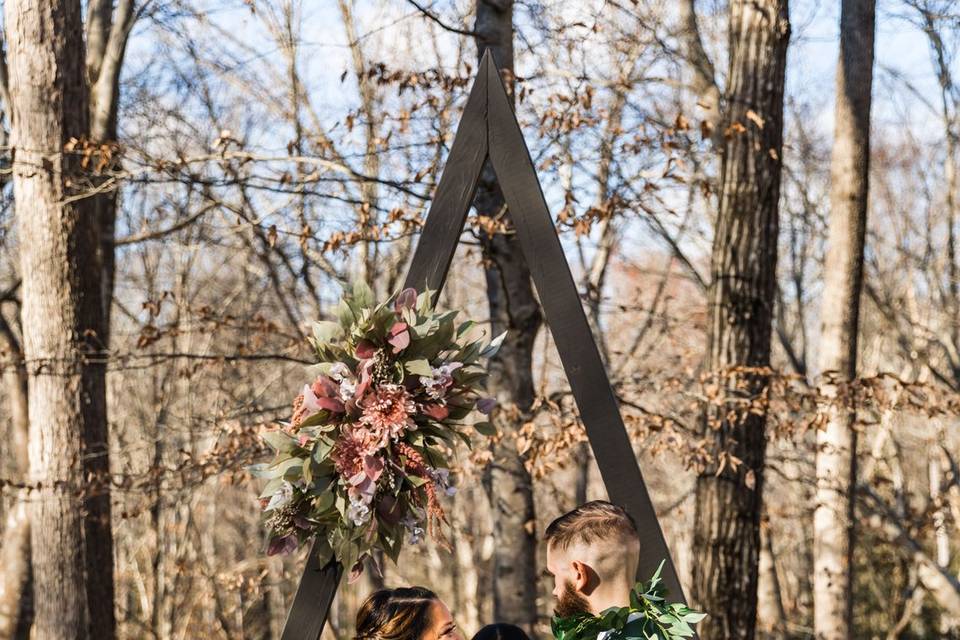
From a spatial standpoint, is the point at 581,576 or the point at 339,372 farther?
the point at 339,372

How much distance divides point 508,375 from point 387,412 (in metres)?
3.91

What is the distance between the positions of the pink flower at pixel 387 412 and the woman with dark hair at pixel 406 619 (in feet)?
1.44

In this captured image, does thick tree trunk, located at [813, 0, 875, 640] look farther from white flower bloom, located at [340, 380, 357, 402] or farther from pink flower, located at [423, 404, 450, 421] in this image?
white flower bloom, located at [340, 380, 357, 402]

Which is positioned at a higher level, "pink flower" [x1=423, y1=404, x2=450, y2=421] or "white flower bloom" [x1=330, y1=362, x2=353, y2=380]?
"white flower bloom" [x1=330, y1=362, x2=353, y2=380]

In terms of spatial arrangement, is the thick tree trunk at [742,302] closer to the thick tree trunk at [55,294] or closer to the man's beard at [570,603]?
the man's beard at [570,603]

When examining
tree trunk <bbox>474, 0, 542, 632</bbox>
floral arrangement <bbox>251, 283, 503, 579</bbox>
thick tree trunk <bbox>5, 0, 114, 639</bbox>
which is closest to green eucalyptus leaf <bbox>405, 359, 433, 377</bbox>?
floral arrangement <bbox>251, 283, 503, 579</bbox>

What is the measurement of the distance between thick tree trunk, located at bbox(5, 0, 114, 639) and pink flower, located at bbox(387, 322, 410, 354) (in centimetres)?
405

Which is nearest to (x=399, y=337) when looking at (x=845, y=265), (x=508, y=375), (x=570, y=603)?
(x=570, y=603)

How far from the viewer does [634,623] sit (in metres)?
2.43

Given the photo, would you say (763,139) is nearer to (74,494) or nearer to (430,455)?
(430,455)

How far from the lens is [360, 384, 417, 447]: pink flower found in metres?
2.80

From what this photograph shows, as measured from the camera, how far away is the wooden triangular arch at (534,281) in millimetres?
3090

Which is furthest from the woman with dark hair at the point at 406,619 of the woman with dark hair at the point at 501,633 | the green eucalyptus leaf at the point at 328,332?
the green eucalyptus leaf at the point at 328,332

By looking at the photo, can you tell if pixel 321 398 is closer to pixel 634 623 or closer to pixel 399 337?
pixel 399 337
